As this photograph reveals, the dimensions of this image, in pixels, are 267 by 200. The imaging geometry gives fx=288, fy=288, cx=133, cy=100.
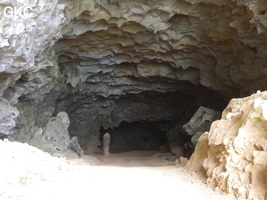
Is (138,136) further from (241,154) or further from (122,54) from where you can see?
(241,154)

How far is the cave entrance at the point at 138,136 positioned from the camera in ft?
70.6

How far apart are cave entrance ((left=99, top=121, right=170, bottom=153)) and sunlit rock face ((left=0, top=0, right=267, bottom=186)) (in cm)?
485

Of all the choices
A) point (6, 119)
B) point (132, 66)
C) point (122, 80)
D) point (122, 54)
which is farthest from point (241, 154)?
point (122, 80)

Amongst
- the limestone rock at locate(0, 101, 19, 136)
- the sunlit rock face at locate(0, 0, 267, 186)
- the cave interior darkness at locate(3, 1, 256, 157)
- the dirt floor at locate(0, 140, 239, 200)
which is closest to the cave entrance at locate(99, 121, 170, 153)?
the cave interior darkness at locate(3, 1, 256, 157)

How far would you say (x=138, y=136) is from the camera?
74.2 feet

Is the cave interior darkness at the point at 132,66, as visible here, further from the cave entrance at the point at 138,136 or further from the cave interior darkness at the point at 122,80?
the cave entrance at the point at 138,136

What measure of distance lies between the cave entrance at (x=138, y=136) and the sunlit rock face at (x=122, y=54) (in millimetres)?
4852

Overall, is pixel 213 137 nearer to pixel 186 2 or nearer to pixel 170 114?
pixel 186 2

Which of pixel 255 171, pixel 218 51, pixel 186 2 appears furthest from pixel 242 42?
pixel 255 171

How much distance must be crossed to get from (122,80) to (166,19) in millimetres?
5171

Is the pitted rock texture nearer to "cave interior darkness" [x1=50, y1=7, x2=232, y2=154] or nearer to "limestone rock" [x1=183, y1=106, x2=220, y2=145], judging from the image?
"cave interior darkness" [x1=50, y1=7, x2=232, y2=154]

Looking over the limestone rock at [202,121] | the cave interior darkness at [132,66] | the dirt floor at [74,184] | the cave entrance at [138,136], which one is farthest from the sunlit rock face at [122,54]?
the cave entrance at [138,136]

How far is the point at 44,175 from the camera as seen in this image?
454 centimetres

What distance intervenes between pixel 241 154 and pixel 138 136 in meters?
18.1
